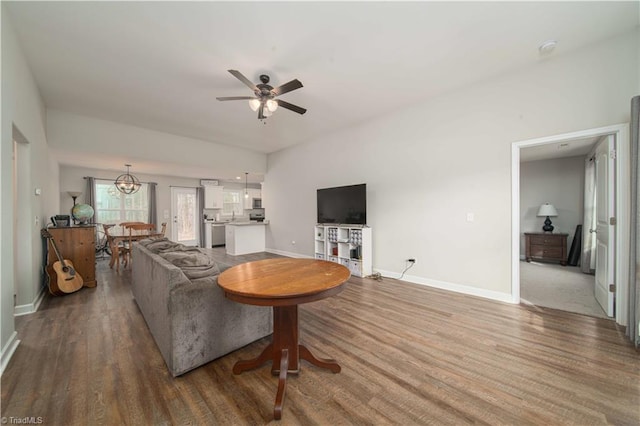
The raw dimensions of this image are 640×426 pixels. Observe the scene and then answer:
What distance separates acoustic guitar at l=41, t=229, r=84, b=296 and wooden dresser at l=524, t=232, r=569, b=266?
8.45m

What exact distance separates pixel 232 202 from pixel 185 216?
1.65 m

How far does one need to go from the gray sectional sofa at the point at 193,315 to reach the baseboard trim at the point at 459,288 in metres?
2.55

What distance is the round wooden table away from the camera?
1348 millimetres

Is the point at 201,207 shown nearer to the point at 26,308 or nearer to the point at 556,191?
the point at 26,308

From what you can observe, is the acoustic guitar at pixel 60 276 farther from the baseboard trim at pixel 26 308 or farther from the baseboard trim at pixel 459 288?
the baseboard trim at pixel 459 288

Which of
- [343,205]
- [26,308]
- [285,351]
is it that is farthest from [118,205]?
[285,351]

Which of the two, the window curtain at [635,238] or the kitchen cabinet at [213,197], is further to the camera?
the kitchen cabinet at [213,197]

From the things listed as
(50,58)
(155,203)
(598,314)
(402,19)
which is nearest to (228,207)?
(155,203)

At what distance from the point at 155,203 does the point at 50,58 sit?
5.48m

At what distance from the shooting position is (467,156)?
11.1ft

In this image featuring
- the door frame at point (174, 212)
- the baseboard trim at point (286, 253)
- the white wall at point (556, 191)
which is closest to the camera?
the white wall at point (556, 191)

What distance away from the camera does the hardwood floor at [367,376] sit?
141cm

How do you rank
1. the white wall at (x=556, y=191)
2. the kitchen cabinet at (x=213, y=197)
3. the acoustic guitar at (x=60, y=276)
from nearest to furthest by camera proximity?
1. the acoustic guitar at (x=60, y=276)
2. the white wall at (x=556, y=191)
3. the kitchen cabinet at (x=213, y=197)

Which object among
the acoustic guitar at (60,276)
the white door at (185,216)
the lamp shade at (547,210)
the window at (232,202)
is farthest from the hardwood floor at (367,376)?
the window at (232,202)
